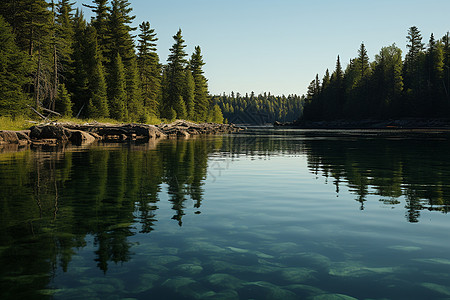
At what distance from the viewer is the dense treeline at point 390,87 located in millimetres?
84438

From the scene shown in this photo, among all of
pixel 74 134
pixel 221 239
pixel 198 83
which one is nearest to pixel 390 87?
pixel 198 83

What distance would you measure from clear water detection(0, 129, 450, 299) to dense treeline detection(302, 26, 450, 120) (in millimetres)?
83521

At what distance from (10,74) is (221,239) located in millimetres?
30948

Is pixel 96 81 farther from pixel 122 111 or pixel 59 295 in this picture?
pixel 59 295

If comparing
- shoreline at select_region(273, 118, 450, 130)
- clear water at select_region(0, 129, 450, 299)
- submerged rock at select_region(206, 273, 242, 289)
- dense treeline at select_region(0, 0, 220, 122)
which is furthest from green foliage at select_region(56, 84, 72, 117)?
shoreline at select_region(273, 118, 450, 130)

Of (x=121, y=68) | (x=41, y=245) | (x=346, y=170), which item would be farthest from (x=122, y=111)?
(x=41, y=245)

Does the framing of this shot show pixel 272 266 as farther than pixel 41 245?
No

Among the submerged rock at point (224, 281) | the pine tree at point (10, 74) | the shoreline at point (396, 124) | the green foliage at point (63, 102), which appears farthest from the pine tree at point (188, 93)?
the submerged rock at point (224, 281)

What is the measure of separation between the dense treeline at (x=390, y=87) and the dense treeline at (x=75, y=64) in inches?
2112

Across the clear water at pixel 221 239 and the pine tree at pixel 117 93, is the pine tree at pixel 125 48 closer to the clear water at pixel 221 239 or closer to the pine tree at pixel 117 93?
the pine tree at pixel 117 93

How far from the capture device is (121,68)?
52.1 metres

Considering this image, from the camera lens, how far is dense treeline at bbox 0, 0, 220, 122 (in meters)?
31.5

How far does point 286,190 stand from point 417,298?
21.9ft

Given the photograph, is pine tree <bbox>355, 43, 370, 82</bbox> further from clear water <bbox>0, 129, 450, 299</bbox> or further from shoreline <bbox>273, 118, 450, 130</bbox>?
clear water <bbox>0, 129, 450, 299</bbox>
